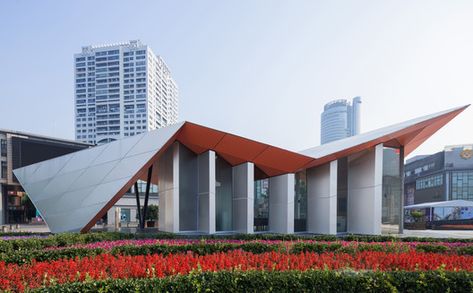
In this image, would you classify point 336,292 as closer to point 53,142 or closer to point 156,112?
point 53,142

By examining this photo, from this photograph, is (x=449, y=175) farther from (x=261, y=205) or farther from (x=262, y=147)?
(x=262, y=147)

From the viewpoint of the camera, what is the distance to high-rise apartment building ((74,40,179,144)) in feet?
410

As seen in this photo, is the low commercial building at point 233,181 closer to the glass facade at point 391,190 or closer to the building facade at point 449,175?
the glass facade at point 391,190

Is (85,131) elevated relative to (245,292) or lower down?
elevated

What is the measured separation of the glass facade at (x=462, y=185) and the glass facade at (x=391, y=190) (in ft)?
178

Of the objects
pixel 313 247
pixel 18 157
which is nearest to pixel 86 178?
pixel 313 247

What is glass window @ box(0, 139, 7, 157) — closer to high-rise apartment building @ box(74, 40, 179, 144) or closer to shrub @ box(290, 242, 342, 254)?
shrub @ box(290, 242, 342, 254)

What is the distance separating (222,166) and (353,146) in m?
9.02

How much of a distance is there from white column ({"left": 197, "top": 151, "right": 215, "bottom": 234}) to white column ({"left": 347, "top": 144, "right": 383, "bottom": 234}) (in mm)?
10453

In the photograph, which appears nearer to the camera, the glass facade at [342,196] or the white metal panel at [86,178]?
the white metal panel at [86,178]

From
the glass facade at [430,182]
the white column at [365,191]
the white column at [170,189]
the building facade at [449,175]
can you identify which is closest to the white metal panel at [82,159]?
the white column at [170,189]

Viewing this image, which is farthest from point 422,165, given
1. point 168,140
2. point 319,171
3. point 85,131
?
point 85,131

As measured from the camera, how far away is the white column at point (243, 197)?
65.6ft

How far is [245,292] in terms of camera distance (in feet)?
16.1
